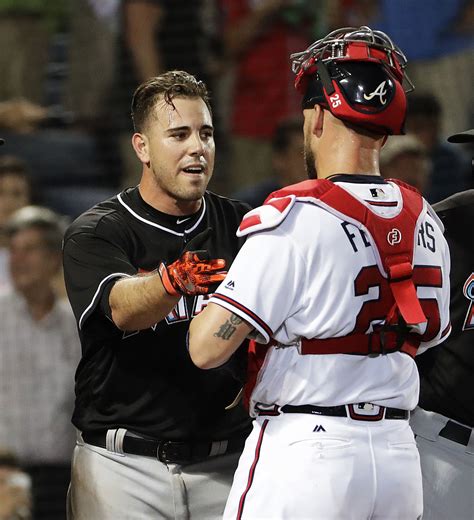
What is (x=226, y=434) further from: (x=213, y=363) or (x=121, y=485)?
(x=213, y=363)

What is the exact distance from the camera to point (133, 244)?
127 inches

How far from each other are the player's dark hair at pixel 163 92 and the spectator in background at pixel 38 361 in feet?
6.31

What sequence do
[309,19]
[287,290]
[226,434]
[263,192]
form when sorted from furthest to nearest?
[309,19] → [263,192] → [226,434] → [287,290]

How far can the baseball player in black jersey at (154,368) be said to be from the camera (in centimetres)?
318

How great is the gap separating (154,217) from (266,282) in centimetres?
88

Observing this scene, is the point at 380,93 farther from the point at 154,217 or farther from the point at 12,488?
the point at 12,488

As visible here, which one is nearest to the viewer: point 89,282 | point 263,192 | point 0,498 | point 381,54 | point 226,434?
point 381,54

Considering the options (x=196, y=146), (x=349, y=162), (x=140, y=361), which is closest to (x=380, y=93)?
(x=349, y=162)

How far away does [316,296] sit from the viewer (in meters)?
2.53

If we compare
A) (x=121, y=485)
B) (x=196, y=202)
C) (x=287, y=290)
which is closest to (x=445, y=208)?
(x=196, y=202)

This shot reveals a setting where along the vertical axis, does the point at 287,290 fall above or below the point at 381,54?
below

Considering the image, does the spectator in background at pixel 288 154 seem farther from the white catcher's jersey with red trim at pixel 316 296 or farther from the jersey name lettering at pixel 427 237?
the white catcher's jersey with red trim at pixel 316 296

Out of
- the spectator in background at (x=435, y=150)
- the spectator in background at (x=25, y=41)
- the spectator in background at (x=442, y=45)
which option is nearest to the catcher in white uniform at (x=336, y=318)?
the spectator in background at (x=435, y=150)

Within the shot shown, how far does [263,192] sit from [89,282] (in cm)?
308
